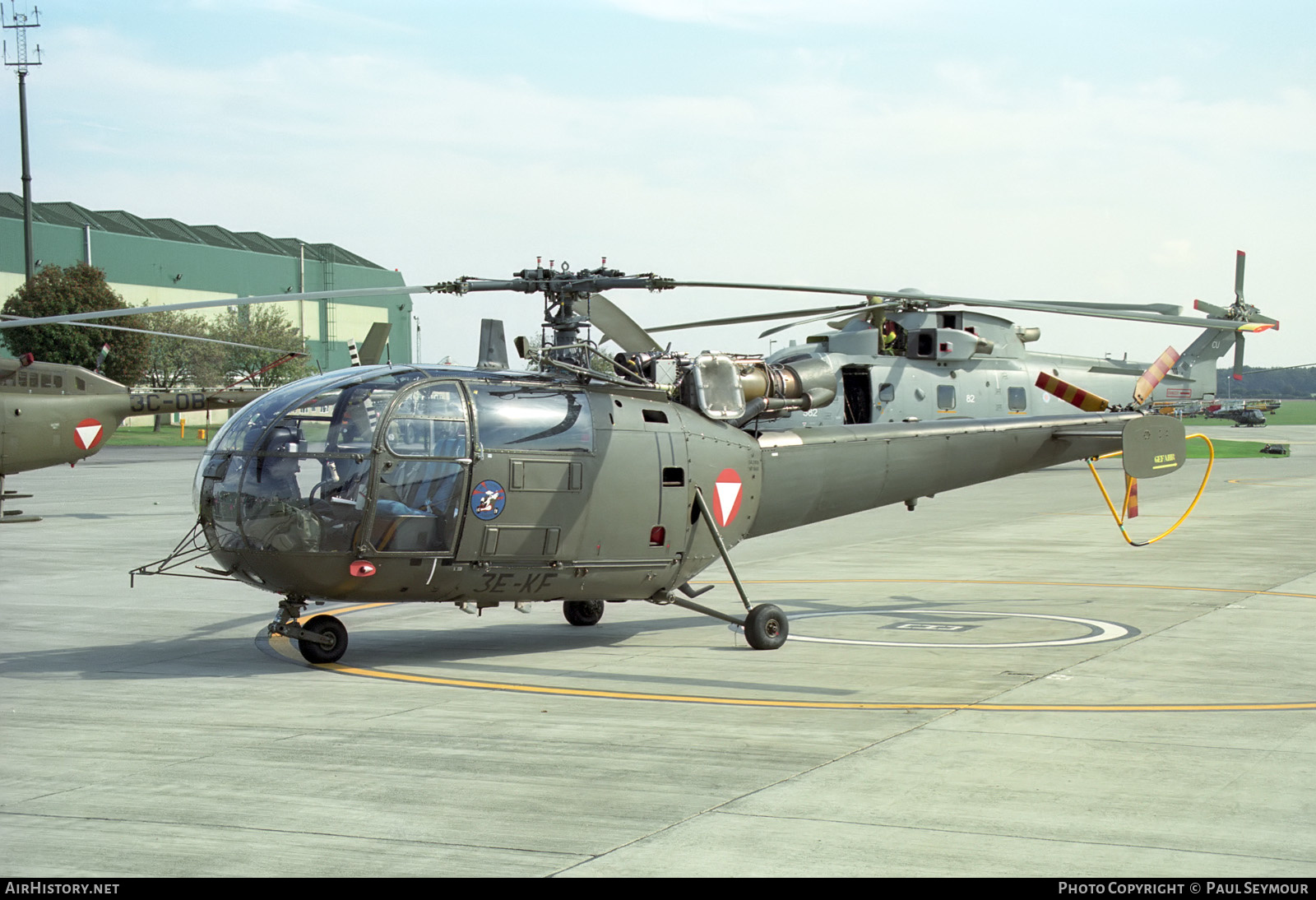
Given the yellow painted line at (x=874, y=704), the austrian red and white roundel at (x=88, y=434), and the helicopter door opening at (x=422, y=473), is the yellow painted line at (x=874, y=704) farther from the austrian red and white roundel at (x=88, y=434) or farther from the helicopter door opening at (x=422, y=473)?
the austrian red and white roundel at (x=88, y=434)

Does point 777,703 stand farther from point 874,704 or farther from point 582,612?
point 582,612

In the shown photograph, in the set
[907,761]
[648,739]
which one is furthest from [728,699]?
[907,761]

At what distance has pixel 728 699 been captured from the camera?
10.4 metres

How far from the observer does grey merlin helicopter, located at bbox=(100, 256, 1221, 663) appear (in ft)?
37.0

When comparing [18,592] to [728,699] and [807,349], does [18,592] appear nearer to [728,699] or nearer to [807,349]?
[728,699]

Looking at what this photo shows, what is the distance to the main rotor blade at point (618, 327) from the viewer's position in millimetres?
13117

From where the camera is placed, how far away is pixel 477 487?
11734 millimetres

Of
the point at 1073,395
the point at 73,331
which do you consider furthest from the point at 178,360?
the point at 1073,395

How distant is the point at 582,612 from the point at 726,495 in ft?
7.28

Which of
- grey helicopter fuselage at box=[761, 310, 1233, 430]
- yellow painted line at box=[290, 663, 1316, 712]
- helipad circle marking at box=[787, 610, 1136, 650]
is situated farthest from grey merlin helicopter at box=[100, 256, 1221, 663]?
grey helicopter fuselage at box=[761, 310, 1233, 430]

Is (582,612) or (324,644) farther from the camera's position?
(582,612)

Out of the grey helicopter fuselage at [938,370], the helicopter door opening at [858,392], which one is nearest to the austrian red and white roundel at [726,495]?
the grey helicopter fuselage at [938,370]

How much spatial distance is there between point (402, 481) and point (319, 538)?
86 cm

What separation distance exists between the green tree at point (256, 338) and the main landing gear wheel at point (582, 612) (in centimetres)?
7724
